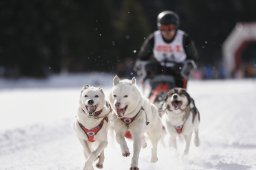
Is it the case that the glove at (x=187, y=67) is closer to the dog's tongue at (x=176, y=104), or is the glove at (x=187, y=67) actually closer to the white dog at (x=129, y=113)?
the dog's tongue at (x=176, y=104)

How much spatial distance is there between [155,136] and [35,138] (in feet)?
8.72

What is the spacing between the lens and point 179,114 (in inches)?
270

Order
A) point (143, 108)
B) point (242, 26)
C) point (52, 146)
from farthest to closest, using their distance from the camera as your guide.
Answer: point (242, 26) < point (52, 146) < point (143, 108)

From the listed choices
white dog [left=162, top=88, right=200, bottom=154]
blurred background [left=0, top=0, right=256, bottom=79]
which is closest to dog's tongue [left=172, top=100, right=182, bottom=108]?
white dog [left=162, top=88, right=200, bottom=154]

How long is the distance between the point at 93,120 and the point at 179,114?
1608 millimetres

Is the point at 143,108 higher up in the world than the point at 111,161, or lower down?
higher up

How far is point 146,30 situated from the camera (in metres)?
45.5

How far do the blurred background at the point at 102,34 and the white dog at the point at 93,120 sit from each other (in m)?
21.6

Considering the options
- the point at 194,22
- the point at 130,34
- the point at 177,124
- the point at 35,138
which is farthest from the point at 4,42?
the point at 194,22

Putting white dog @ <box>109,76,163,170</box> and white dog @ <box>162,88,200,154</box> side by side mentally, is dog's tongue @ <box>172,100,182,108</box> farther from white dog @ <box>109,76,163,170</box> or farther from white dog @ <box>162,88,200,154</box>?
white dog @ <box>109,76,163,170</box>

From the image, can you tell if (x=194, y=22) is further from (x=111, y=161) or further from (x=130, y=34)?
(x=111, y=161)

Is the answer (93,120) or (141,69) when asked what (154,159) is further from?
(141,69)

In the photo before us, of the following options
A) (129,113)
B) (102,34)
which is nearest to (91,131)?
(129,113)

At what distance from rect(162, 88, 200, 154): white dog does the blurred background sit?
67.0 feet
